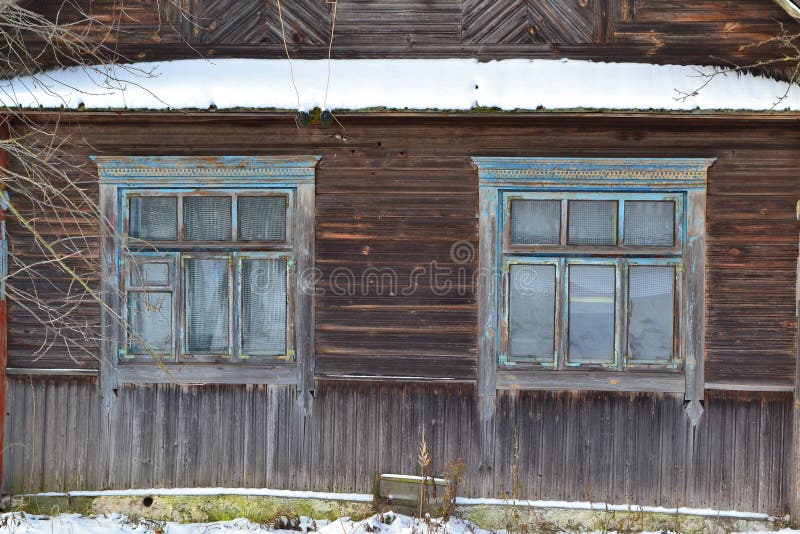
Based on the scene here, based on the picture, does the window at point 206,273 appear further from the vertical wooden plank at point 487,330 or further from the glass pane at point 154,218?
the vertical wooden plank at point 487,330

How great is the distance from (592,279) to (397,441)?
198cm

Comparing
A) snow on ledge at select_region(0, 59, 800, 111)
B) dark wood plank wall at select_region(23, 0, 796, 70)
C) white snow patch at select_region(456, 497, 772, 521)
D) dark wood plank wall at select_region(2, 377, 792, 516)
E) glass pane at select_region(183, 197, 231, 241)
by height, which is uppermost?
dark wood plank wall at select_region(23, 0, 796, 70)

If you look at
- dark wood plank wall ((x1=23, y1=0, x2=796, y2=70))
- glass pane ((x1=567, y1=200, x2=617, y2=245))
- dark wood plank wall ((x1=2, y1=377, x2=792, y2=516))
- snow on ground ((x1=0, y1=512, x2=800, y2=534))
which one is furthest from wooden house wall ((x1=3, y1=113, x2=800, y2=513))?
dark wood plank wall ((x1=23, y1=0, x2=796, y2=70))

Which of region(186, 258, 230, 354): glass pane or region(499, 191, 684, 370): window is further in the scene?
region(186, 258, 230, 354): glass pane

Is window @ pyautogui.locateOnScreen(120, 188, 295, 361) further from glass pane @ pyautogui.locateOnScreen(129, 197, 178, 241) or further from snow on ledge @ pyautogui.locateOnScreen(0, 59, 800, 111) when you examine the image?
snow on ledge @ pyautogui.locateOnScreen(0, 59, 800, 111)

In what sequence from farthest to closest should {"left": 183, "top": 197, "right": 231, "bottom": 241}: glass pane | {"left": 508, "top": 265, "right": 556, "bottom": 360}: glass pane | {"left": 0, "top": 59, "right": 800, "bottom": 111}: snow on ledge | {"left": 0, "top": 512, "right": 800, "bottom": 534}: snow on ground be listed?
1. {"left": 183, "top": 197, "right": 231, "bottom": 241}: glass pane
2. {"left": 508, "top": 265, "right": 556, "bottom": 360}: glass pane
3. {"left": 0, "top": 512, "right": 800, "bottom": 534}: snow on ground
4. {"left": 0, "top": 59, "right": 800, "bottom": 111}: snow on ledge

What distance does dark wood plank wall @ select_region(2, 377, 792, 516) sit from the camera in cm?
520

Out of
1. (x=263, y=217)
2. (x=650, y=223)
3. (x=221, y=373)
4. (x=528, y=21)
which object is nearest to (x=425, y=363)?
(x=221, y=373)

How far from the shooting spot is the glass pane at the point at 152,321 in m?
5.40

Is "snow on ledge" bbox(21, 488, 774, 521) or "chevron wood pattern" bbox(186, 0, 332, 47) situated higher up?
"chevron wood pattern" bbox(186, 0, 332, 47)

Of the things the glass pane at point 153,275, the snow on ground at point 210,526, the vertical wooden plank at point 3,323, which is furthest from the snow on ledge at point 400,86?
the snow on ground at point 210,526

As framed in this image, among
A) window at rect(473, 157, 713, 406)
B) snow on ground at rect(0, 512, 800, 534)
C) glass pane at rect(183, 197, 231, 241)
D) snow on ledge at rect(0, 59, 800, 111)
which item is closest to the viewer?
snow on ledge at rect(0, 59, 800, 111)

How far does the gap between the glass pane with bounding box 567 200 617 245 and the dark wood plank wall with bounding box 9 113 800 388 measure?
1.33ft

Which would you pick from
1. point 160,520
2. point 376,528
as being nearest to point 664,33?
point 376,528
